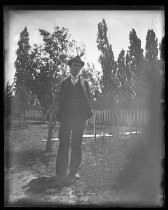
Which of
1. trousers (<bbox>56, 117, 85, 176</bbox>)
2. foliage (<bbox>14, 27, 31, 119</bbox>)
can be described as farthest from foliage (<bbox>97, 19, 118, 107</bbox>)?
A: foliage (<bbox>14, 27, 31, 119</bbox>)

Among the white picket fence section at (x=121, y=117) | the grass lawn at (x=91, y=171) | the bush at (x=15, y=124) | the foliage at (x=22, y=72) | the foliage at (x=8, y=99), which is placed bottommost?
the grass lawn at (x=91, y=171)

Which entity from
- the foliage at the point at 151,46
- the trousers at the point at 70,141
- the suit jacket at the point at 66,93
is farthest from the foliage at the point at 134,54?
the trousers at the point at 70,141

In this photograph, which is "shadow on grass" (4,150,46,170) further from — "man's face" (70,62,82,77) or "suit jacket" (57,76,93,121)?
"man's face" (70,62,82,77)

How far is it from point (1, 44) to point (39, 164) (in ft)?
6.94

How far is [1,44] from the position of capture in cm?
389

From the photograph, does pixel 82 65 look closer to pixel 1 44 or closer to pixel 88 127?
pixel 88 127

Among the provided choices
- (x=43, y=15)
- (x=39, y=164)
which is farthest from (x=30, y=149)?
(x=43, y=15)

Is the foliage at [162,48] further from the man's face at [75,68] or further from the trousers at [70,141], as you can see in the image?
the trousers at [70,141]

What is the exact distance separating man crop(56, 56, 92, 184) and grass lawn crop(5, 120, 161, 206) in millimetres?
112

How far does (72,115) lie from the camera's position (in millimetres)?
3918

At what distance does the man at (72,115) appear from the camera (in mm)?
3832

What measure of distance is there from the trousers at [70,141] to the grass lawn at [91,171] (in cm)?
9

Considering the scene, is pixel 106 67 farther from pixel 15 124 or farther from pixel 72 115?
pixel 15 124

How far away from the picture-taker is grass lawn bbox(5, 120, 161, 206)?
11.8ft
